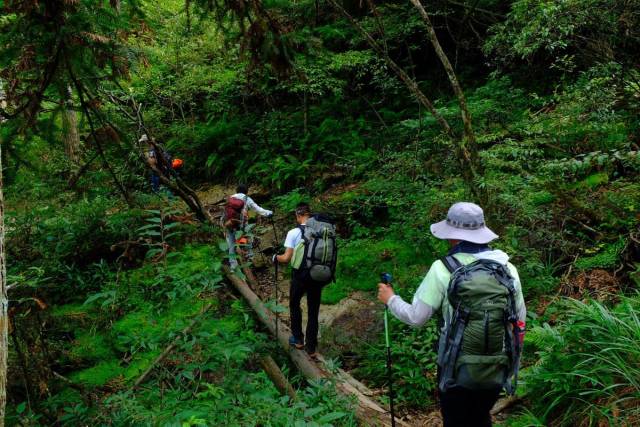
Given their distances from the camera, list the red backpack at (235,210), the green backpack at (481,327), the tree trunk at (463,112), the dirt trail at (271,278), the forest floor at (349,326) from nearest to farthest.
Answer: the green backpack at (481,327) < the forest floor at (349,326) < the tree trunk at (463,112) < the dirt trail at (271,278) < the red backpack at (235,210)

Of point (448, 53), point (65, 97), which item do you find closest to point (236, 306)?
point (65, 97)

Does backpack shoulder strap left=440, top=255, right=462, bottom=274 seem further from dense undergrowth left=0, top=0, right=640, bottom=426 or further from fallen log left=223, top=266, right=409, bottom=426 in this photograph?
fallen log left=223, top=266, right=409, bottom=426

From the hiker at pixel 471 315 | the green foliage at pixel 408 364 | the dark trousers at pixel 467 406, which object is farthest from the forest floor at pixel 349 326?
the hiker at pixel 471 315

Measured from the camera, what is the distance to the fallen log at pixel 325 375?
4.70m

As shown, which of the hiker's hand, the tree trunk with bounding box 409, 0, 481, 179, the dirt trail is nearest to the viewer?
the hiker's hand

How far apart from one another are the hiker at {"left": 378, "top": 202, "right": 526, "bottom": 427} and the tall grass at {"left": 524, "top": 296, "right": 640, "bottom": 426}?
968mm

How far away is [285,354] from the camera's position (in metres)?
6.20

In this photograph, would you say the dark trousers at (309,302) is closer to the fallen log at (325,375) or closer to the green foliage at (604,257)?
the fallen log at (325,375)

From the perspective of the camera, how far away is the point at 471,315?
2.95 meters

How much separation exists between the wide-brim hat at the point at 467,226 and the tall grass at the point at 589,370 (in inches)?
64.6

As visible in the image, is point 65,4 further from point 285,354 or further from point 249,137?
point 249,137

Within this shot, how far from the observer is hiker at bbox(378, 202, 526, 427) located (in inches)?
115

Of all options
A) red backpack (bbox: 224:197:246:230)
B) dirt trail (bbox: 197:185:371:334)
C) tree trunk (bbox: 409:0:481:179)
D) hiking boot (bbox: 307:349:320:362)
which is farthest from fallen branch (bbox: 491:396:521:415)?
red backpack (bbox: 224:197:246:230)

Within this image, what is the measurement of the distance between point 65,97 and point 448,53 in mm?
11316
